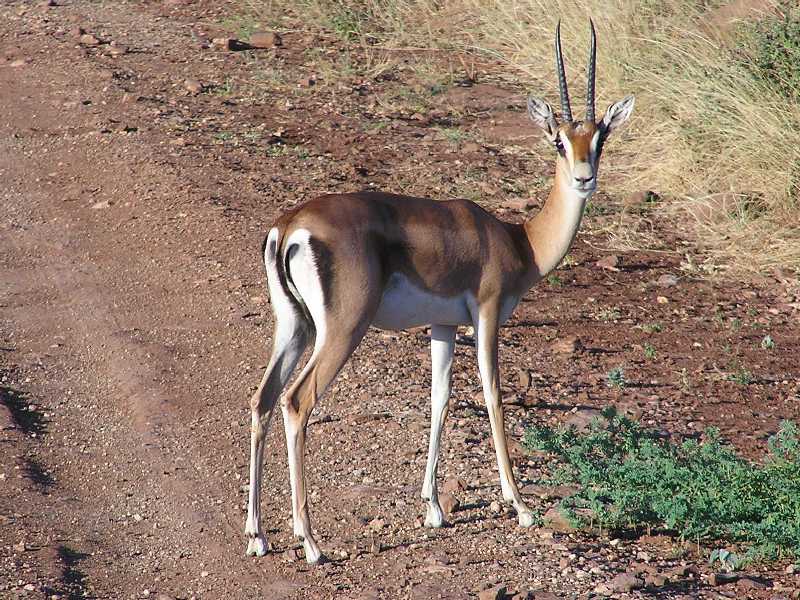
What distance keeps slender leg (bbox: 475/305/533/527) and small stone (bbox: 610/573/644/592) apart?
2.08ft

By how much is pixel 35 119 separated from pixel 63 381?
5.04m

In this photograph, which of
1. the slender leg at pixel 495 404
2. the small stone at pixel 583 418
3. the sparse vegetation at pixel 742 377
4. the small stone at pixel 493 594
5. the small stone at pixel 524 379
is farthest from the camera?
the sparse vegetation at pixel 742 377

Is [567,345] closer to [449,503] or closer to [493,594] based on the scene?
[449,503]

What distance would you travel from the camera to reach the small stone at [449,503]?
19.4 ft

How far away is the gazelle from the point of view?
534 centimetres

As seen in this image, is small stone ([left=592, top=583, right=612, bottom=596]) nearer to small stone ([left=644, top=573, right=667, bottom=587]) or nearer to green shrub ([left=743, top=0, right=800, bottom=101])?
small stone ([left=644, top=573, right=667, bottom=587])

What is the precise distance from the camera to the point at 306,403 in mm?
5336

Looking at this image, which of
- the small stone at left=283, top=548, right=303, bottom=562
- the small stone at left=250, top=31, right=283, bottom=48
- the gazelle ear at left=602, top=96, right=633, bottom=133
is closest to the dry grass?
the small stone at left=250, top=31, right=283, bottom=48

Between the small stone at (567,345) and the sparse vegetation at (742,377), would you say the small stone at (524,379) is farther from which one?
the sparse vegetation at (742,377)

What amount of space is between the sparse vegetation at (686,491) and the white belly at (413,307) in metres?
0.73

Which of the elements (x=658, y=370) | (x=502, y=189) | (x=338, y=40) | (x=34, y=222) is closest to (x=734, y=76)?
(x=502, y=189)

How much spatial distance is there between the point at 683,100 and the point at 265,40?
4.63 m

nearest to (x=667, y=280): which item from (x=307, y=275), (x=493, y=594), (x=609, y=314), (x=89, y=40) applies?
(x=609, y=314)

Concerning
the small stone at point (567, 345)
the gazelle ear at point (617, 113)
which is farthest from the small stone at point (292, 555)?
the small stone at point (567, 345)
